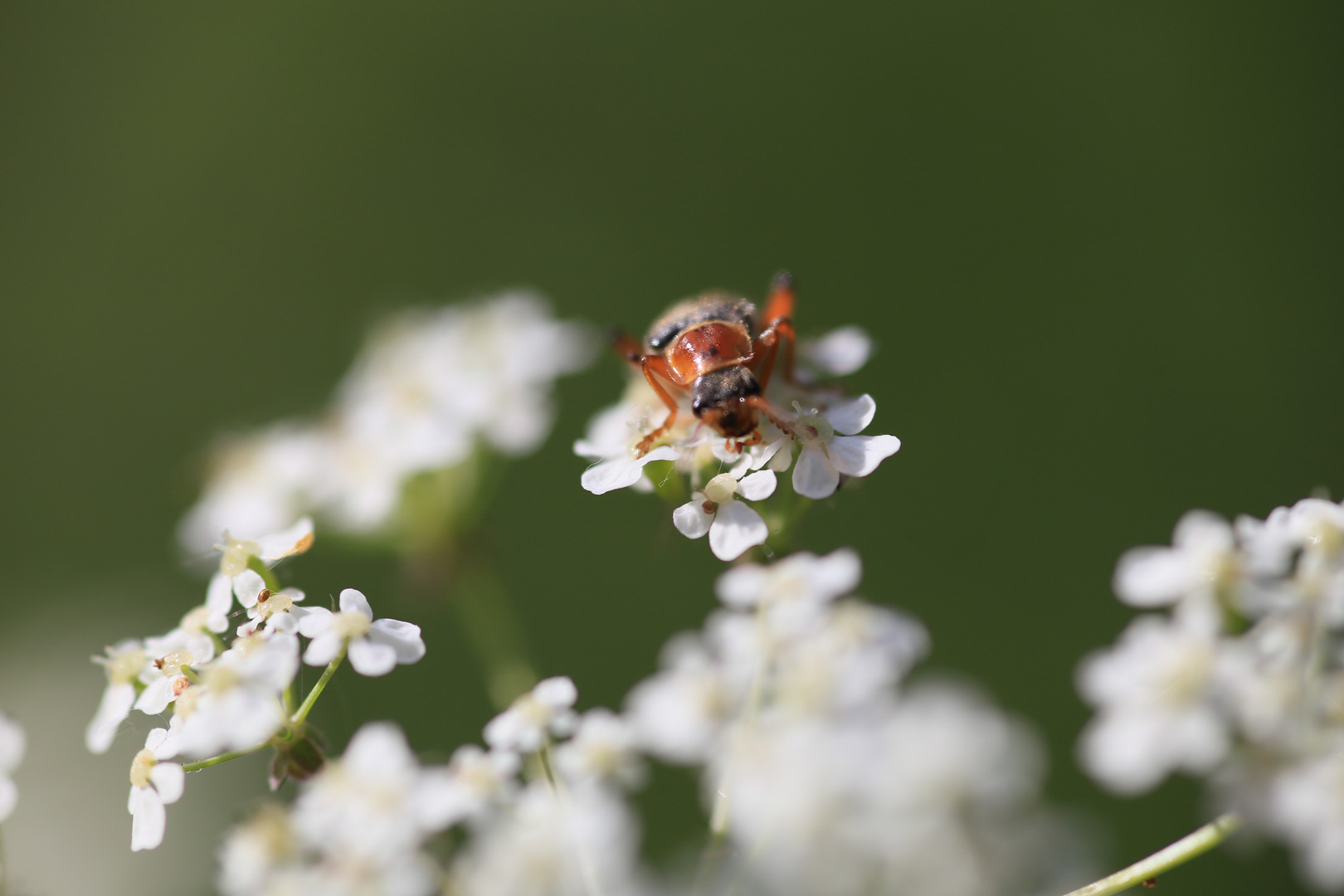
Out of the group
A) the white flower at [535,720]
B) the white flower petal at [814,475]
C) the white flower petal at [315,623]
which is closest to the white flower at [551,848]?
the white flower at [535,720]

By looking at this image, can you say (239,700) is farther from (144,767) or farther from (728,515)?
(728,515)

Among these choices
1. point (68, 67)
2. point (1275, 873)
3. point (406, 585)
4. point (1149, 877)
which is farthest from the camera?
point (68, 67)

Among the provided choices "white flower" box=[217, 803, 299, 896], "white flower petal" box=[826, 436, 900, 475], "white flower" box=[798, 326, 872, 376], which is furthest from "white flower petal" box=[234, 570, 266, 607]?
"white flower" box=[798, 326, 872, 376]

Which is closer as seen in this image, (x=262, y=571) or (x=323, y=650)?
(x=323, y=650)

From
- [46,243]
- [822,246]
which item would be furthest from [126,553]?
[822,246]

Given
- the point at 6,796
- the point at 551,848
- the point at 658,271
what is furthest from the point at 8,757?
the point at 658,271

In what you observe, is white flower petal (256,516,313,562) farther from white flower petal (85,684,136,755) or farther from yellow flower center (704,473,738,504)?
yellow flower center (704,473,738,504)

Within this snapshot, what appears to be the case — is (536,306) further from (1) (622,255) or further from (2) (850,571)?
(1) (622,255)
